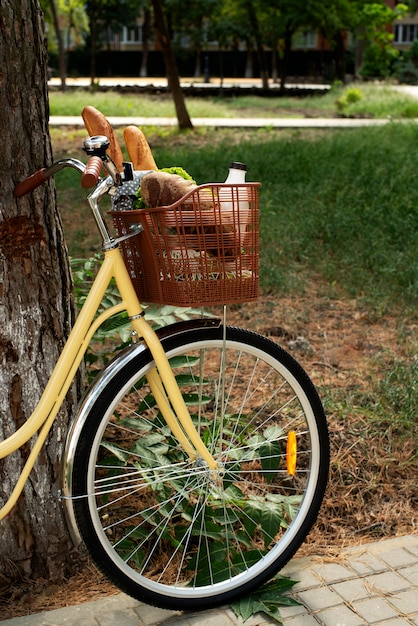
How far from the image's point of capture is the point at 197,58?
44.4 metres

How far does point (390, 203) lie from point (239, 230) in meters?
5.24

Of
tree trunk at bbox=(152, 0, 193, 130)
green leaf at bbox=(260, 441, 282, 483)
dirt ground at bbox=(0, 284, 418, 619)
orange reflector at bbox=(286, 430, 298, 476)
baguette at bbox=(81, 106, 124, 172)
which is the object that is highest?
tree trunk at bbox=(152, 0, 193, 130)

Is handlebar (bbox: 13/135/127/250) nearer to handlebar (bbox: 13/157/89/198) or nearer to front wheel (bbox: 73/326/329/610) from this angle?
handlebar (bbox: 13/157/89/198)

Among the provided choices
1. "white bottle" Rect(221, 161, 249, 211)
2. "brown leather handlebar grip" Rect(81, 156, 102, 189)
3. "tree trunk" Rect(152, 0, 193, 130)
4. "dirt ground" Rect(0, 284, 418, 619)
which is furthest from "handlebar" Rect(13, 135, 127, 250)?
"tree trunk" Rect(152, 0, 193, 130)

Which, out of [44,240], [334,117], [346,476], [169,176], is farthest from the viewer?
[334,117]

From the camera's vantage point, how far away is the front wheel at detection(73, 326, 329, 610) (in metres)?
2.46

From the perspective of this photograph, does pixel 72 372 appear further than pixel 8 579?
No

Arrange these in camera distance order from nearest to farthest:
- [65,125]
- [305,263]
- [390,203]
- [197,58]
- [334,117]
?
1. [305,263]
2. [390,203]
3. [65,125]
4. [334,117]
5. [197,58]

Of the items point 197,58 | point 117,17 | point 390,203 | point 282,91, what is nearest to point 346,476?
point 390,203

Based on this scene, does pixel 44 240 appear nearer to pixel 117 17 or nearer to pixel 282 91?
pixel 282 91

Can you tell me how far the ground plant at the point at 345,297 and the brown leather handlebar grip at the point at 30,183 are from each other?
1.36 meters

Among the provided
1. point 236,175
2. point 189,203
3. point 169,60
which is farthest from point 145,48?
point 189,203

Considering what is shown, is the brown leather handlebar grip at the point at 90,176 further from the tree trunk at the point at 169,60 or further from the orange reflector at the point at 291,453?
the tree trunk at the point at 169,60

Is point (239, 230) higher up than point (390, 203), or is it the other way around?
point (239, 230)
